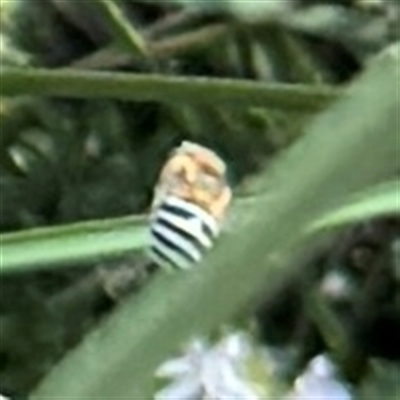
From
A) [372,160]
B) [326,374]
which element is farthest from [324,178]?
[326,374]

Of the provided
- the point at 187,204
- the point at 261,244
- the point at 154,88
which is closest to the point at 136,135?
the point at 154,88

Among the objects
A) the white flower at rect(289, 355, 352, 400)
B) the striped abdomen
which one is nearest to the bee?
the striped abdomen

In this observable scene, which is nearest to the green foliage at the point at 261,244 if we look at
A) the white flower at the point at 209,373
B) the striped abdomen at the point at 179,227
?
the striped abdomen at the point at 179,227

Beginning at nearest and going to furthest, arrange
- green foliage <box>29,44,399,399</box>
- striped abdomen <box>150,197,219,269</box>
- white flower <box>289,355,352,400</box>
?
green foliage <box>29,44,399,399</box> < striped abdomen <box>150,197,219,269</box> < white flower <box>289,355,352,400</box>

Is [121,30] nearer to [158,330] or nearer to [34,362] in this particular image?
[34,362]

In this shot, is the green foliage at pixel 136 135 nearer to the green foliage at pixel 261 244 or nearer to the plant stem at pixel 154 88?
the plant stem at pixel 154 88

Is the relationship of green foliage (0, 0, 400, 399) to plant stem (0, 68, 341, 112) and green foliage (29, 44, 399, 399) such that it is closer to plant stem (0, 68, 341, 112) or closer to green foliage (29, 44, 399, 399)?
plant stem (0, 68, 341, 112)
